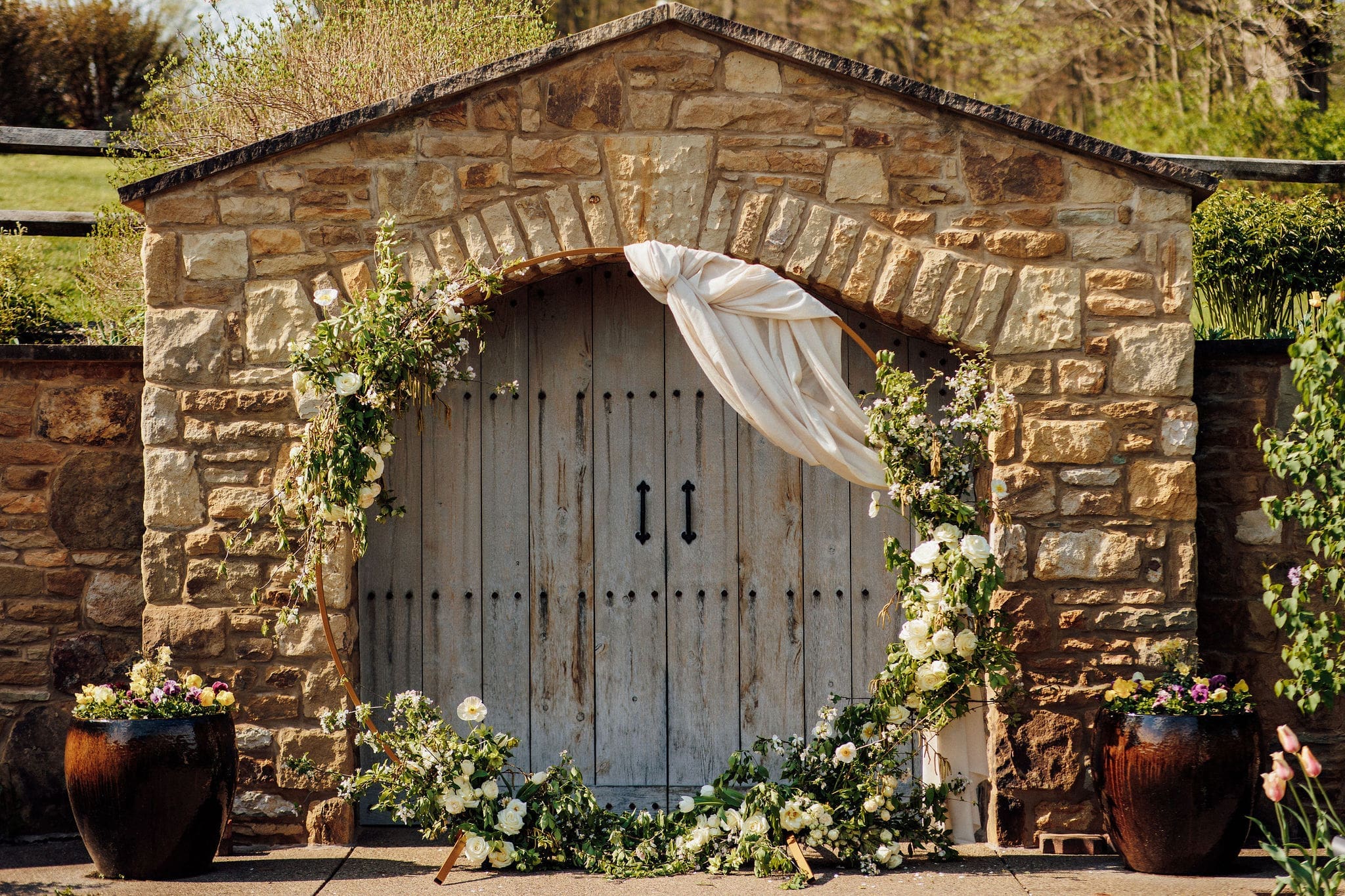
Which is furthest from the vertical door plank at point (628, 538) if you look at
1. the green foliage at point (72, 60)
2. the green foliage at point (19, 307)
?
the green foliage at point (72, 60)

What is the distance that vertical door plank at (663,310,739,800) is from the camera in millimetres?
4543

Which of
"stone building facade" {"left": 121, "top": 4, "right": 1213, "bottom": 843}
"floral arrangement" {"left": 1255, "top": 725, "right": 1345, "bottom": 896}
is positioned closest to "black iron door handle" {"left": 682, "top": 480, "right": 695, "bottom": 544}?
"stone building facade" {"left": 121, "top": 4, "right": 1213, "bottom": 843}

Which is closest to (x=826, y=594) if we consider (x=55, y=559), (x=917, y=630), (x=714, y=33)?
(x=917, y=630)

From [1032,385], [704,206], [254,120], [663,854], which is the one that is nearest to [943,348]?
[1032,385]

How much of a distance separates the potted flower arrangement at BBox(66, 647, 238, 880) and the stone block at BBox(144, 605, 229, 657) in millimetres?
326

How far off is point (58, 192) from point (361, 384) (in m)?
8.49

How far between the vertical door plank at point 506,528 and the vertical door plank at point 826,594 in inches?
42.8

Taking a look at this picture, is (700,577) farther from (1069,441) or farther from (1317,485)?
(1317,485)

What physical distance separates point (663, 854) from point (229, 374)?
2281 mm

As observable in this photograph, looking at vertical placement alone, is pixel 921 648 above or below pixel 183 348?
below

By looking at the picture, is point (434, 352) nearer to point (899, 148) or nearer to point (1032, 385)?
point (899, 148)

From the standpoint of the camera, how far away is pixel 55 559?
4.37m

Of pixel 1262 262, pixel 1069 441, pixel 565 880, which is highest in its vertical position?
pixel 1262 262

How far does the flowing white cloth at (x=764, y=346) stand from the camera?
4.00 meters
